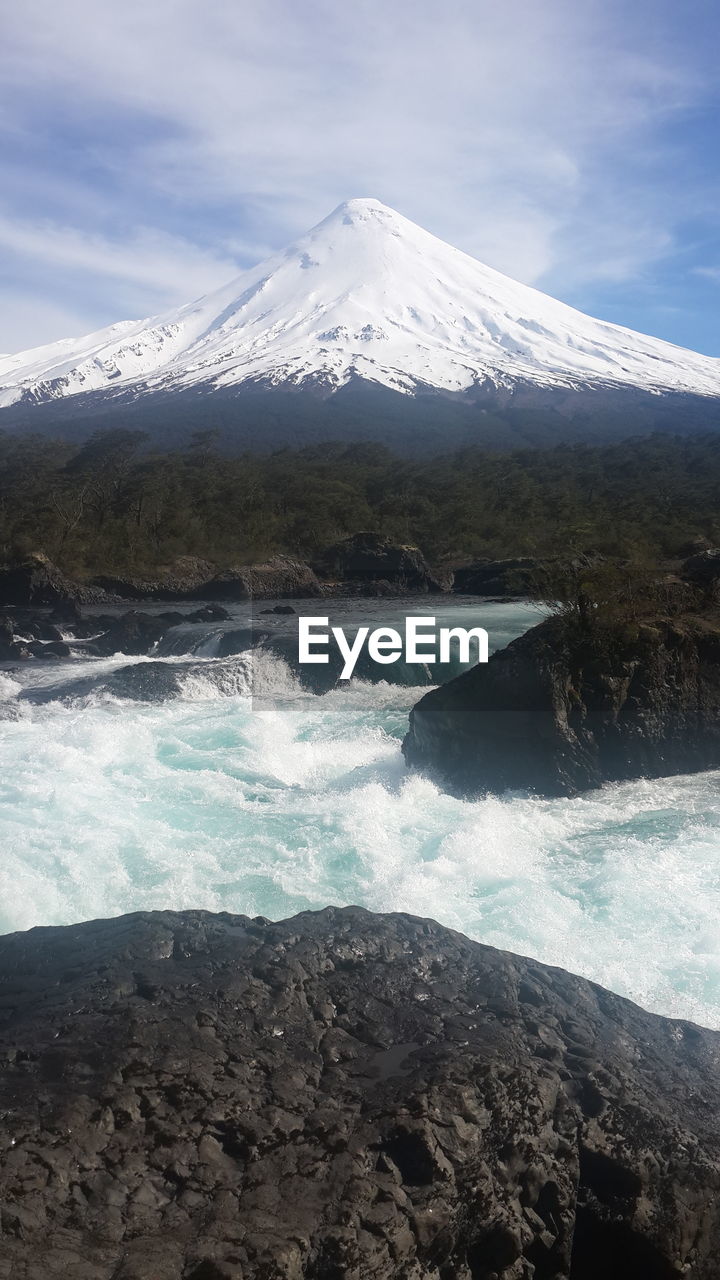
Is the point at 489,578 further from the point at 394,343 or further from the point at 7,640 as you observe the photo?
the point at 394,343

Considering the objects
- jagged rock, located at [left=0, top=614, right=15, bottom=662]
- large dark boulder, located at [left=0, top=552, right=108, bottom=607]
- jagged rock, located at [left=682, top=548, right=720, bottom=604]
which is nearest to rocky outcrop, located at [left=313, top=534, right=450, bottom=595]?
large dark boulder, located at [left=0, top=552, right=108, bottom=607]

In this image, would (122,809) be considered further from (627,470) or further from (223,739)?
(627,470)

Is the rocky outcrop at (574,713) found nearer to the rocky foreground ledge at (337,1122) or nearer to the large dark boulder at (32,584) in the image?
the rocky foreground ledge at (337,1122)

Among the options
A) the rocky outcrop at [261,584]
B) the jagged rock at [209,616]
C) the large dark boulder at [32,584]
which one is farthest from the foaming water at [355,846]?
the rocky outcrop at [261,584]

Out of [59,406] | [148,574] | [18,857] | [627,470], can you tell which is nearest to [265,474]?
[148,574]

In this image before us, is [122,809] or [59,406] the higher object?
[59,406]

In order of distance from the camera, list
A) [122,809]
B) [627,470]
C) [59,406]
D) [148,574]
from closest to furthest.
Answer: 1. [122,809]
2. [148,574]
3. [627,470]
4. [59,406]

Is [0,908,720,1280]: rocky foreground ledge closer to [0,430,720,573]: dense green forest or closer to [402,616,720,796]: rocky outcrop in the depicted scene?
[402,616,720,796]: rocky outcrop

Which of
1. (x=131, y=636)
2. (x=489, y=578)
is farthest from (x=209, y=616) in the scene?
(x=489, y=578)

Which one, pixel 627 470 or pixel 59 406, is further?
pixel 59 406
